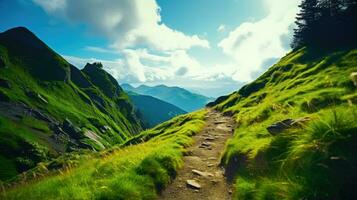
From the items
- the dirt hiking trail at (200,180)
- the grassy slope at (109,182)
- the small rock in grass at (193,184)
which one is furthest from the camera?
the small rock in grass at (193,184)

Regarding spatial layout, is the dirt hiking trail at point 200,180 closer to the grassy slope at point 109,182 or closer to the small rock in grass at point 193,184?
the small rock in grass at point 193,184

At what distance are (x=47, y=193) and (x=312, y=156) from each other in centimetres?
846

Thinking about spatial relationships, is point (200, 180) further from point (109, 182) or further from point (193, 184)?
point (109, 182)

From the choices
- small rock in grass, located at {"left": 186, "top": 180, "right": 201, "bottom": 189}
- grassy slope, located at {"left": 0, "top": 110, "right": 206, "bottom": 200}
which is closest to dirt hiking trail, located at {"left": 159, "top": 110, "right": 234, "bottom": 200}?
small rock in grass, located at {"left": 186, "top": 180, "right": 201, "bottom": 189}

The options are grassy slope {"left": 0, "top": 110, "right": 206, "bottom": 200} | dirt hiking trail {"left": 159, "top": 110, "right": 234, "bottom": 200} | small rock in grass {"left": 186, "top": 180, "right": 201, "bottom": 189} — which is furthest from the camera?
small rock in grass {"left": 186, "top": 180, "right": 201, "bottom": 189}

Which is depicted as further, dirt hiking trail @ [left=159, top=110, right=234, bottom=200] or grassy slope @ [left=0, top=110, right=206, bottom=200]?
dirt hiking trail @ [left=159, top=110, right=234, bottom=200]

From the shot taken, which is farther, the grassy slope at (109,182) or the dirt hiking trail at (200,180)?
the dirt hiking trail at (200,180)

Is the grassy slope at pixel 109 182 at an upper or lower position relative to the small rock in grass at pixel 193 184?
upper

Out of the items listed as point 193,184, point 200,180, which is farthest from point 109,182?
point 200,180

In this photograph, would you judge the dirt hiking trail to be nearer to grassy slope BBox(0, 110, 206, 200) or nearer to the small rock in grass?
the small rock in grass

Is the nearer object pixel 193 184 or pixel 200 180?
pixel 193 184

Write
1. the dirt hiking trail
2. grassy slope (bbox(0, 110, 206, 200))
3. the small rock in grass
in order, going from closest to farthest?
grassy slope (bbox(0, 110, 206, 200)) → the dirt hiking trail → the small rock in grass

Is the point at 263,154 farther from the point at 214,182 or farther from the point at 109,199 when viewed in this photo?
the point at 109,199

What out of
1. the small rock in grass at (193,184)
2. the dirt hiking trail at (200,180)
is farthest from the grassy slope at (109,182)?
the small rock in grass at (193,184)
